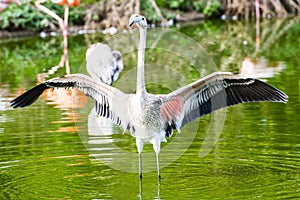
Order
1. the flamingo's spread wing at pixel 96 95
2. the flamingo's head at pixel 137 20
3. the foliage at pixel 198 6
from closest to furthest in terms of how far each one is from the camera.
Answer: the flamingo's head at pixel 137 20 → the flamingo's spread wing at pixel 96 95 → the foliage at pixel 198 6

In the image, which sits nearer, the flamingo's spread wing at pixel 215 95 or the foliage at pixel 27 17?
the flamingo's spread wing at pixel 215 95

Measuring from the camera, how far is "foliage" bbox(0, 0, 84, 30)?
20.1 m

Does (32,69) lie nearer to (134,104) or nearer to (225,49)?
(225,49)

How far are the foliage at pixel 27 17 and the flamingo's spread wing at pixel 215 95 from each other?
13.6m

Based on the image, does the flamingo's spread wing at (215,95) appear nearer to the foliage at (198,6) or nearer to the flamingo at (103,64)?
the flamingo at (103,64)

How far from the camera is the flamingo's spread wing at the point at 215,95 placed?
6.63 meters

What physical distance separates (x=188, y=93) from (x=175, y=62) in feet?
27.4

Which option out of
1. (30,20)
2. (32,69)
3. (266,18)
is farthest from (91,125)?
(266,18)

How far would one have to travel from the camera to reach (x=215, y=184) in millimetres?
6434

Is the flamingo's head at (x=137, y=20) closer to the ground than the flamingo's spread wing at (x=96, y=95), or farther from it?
farther from it

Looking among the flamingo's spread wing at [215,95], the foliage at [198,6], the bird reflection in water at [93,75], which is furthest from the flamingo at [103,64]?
the foliage at [198,6]

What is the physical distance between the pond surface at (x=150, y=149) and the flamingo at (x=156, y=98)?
0.45 meters

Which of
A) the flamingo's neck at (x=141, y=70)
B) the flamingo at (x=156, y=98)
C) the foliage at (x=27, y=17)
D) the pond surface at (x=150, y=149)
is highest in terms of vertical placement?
the foliage at (x=27, y=17)

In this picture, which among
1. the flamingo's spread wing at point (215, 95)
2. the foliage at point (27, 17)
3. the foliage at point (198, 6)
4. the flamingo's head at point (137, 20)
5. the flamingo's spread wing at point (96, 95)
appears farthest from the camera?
the foliage at point (198, 6)
